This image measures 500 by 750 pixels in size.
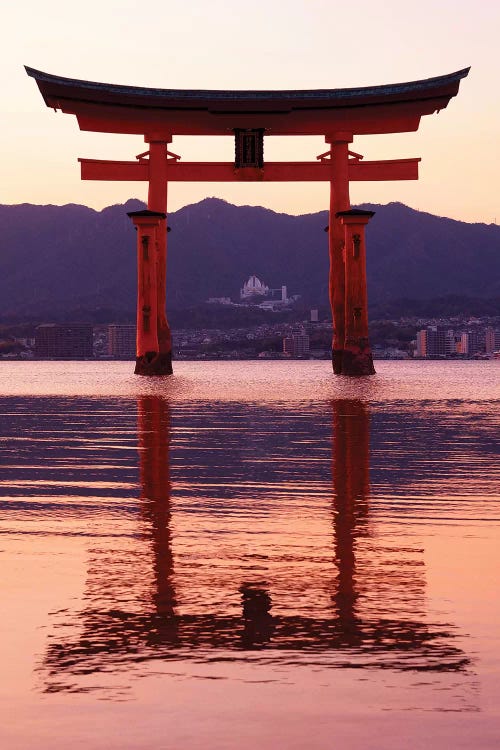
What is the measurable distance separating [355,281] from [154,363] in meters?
8.26

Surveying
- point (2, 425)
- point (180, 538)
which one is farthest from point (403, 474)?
point (2, 425)

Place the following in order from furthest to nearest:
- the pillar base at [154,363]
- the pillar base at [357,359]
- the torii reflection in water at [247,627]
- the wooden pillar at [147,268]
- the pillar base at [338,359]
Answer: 1. the pillar base at [338,359]
2. the pillar base at [154,363]
3. the pillar base at [357,359]
4. the wooden pillar at [147,268]
5. the torii reflection in water at [247,627]

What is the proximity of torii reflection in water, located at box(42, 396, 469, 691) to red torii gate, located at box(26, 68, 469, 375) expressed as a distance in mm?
37145

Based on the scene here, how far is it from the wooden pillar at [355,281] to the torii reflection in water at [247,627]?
38.3 metres

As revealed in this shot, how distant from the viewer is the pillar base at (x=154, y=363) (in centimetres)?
4762

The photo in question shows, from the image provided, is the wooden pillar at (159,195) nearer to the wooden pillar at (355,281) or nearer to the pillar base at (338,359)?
the wooden pillar at (355,281)

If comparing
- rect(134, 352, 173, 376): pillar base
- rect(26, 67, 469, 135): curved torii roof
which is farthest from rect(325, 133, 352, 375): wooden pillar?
rect(134, 352, 173, 376): pillar base

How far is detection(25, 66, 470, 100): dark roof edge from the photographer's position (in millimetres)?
41438

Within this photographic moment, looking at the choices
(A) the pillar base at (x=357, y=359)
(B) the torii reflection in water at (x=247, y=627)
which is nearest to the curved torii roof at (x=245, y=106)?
(A) the pillar base at (x=357, y=359)

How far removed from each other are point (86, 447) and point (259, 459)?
8.74 feet

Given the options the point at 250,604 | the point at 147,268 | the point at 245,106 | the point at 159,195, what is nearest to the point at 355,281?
the point at 245,106

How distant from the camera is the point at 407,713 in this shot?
12.0 feet

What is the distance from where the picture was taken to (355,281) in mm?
45156

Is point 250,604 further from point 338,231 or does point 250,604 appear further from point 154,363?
point 154,363
